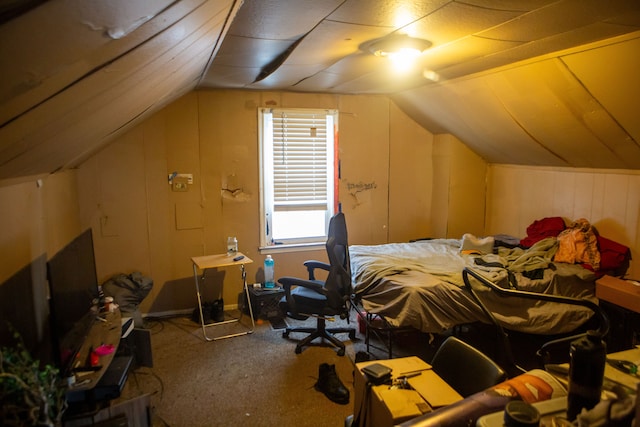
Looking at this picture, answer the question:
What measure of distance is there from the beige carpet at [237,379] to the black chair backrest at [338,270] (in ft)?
1.72

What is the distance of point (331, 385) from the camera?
115 inches

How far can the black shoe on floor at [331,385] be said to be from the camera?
9.36 ft

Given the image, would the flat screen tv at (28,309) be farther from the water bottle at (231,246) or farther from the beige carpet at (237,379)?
the water bottle at (231,246)

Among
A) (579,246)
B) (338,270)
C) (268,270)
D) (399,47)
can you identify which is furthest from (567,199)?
(268,270)

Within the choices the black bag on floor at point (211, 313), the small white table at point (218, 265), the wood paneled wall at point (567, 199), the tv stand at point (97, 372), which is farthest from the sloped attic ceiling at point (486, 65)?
the black bag on floor at point (211, 313)

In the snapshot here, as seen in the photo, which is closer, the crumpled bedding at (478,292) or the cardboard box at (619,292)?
the cardboard box at (619,292)

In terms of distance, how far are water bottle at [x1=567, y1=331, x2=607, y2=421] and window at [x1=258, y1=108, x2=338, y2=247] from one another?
370 cm

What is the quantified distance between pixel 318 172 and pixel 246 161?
83 centimetres

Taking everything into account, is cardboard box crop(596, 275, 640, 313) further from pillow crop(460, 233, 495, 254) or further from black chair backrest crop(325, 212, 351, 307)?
black chair backrest crop(325, 212, 351, 307)

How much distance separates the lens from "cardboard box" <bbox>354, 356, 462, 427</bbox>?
1457 millimetres

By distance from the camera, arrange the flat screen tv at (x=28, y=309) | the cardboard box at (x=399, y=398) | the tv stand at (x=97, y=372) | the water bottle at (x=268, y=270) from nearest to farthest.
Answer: the cardboard box at (x=399, y=398) < the flat screen tv at (x=28, y=309) < the tv stand at (x=97, y=372) < the water bottle at (x=268, y=270)

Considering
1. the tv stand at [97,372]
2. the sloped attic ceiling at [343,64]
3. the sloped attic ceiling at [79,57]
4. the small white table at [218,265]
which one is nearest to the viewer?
the sloped attic ceiling at [79,57]

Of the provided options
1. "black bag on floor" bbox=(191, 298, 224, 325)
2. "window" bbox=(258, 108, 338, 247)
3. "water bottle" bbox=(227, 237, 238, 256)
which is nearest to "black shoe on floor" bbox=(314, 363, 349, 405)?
"black bag on floor" bbox=(191, 298, 224, 325)

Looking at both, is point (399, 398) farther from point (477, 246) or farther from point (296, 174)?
point (296, 174)
